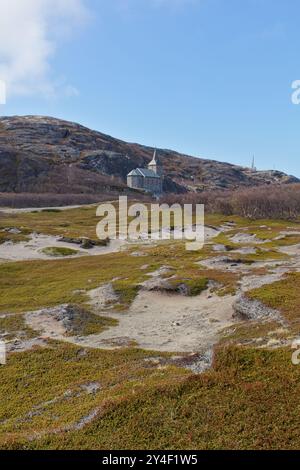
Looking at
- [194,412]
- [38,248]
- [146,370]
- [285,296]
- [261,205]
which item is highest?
[261,205]

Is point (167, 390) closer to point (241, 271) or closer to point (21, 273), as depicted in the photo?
point (241, 271)

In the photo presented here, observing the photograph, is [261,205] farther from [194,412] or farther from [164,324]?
[194,412]

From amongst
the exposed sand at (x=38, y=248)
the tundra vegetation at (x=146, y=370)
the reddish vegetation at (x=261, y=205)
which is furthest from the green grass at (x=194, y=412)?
the reddish vegetation at (x=261, y=205)

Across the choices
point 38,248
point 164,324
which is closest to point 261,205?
point 38,248

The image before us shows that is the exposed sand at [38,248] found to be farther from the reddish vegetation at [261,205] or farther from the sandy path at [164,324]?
the reddish vegetation at [261,205]

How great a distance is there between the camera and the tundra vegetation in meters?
15.8

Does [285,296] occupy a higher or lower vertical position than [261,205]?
lower

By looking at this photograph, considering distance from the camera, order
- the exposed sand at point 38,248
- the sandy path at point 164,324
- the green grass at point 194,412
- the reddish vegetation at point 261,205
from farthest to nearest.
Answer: the reddish vegetation at point 261,205 < the exposed sand at point 38,248 < the sandy path at point 164,324 < the green grass at point 194,412

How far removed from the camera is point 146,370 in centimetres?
2409

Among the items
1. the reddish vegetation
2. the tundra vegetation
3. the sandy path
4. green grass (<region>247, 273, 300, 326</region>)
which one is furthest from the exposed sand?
the reddish vegetation

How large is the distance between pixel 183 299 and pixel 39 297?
719 inches

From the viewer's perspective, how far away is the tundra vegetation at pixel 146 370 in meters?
15.8

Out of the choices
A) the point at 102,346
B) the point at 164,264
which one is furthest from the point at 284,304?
the point at 164,264

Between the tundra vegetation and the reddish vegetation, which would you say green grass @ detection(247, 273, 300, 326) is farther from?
the reddish vegetation
